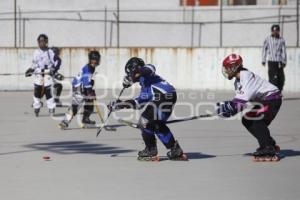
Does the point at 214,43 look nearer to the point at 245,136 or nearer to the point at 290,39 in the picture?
the point at 290,39

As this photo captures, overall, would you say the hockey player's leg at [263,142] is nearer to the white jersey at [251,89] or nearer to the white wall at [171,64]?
the white jersey at [251,89]

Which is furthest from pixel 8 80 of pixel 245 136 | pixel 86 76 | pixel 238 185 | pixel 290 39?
pixel 238 185

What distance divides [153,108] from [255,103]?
1.34 metres

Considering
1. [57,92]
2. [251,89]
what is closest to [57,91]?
[57,92]

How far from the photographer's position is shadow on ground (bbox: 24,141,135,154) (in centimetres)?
1266

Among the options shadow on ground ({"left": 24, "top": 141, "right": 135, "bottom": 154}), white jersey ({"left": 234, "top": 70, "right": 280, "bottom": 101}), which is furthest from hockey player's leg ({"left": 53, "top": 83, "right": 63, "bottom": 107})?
white jersey ({"left": 234, "top": 70, "right": 280, "bottom": 101})

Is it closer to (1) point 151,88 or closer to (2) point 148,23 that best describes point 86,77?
(1) point 151,88

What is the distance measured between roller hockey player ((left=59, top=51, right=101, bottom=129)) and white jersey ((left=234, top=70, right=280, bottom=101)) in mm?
4633

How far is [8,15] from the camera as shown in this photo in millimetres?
28484

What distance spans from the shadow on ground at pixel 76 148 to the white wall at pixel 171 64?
11.4 metres

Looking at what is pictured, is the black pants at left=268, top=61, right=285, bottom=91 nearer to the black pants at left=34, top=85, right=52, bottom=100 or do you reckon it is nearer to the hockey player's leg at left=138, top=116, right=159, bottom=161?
the black pants at left=34, top=85, right=52, bottom=100

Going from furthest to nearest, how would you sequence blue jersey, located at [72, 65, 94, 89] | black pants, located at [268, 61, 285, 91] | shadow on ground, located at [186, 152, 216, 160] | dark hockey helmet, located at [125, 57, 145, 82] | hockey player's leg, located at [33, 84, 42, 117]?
black pants, located at [268, 61, 285, 91]
hockey player's leg, located at [33, 84, 42, 117]
blue jersey, located at [72, 65, 94, 89]
shadow on ground, located at [186, 152, 216, 160]
dark hockey helmet, located at [125, 57, 145, 82]

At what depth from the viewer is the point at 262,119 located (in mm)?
11477

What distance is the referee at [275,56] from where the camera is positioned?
21.8 metres
